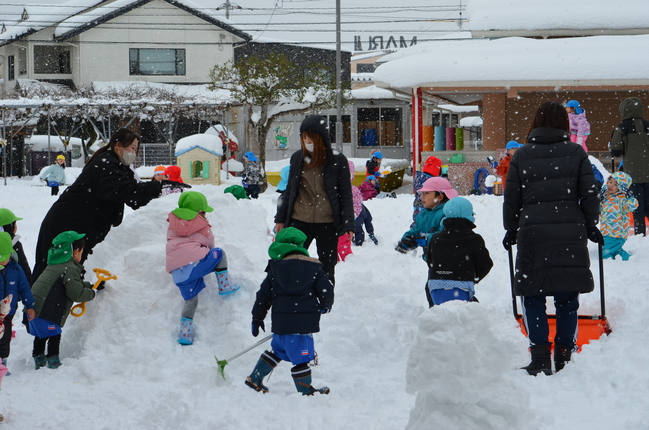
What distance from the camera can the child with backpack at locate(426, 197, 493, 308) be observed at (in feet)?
17.1

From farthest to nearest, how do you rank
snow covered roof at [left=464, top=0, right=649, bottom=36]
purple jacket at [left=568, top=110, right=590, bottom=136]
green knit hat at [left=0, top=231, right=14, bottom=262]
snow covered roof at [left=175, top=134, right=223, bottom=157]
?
snow covered roof at [left=175, top=134, right=223, bottom=157] → snow covered roof at [left=464, top=0, right=649, bottom=36] → purple jacket at [left=568, top=110, right=590, bottom=136] → green knit hat at [left=0, top=231, right=14, bottom=262]

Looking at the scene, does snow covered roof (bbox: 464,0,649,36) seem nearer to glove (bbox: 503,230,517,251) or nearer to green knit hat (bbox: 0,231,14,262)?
glove (bbox: 503,230,517,251)

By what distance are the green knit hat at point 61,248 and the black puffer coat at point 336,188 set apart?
1.62 metres

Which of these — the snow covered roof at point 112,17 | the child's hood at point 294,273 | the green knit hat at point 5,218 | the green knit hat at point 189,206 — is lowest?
the child's hood at point 294,273

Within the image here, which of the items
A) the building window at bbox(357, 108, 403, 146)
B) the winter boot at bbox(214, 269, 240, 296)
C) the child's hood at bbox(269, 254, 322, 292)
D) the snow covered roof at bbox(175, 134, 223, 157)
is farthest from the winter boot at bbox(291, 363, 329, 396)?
the building window at bbox(357, 108, 403, 146)

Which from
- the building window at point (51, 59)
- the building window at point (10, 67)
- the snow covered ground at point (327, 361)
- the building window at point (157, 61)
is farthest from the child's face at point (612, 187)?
the building window at point (10, 67)

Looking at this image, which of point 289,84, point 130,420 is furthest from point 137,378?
point 289,84

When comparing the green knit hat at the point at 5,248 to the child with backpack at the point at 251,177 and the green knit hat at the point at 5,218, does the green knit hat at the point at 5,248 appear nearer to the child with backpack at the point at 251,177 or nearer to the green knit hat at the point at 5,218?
the green knit hat at the point at 5,218

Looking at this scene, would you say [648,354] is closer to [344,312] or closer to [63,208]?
[344,312]

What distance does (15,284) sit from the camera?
16.6ft

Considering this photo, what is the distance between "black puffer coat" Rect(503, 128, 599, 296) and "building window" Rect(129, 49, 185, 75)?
32144mm

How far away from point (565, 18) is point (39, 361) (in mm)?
17880

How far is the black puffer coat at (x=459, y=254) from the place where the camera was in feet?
17.1

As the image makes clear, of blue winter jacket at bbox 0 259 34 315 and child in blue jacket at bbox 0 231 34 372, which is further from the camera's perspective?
blue winter jacket at bbox 0 259 34 315
